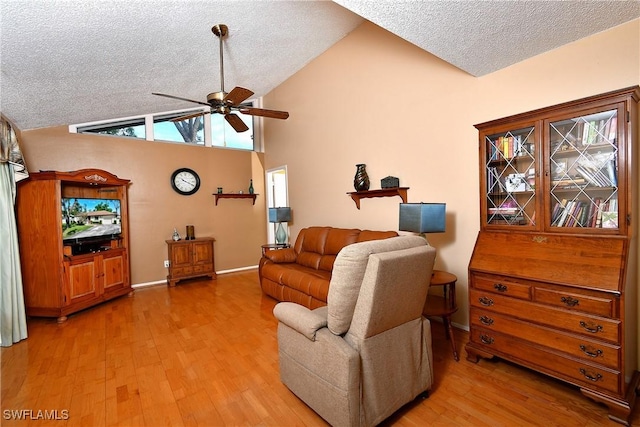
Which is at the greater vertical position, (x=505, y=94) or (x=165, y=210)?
(x=505, y=94)

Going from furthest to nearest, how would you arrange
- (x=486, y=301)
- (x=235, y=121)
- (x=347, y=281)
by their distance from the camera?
(x=235, y=121)
(x=486, y=301)
(x=347, y=281)

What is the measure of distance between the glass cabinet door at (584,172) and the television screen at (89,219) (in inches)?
208

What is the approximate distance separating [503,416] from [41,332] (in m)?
4.52

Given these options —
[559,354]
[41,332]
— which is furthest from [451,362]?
[41,332]

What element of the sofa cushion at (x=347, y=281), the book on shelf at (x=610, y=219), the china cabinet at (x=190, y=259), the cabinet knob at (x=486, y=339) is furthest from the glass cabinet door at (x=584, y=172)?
the china cabinet at (x=190, y=259)

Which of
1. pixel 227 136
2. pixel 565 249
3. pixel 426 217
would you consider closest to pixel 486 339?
pixel 565 249

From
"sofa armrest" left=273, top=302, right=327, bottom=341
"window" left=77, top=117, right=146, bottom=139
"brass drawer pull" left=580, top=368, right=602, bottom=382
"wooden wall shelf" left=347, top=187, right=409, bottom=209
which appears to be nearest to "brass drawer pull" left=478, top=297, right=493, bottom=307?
"brass drawer pull" left=580, top=368, right=602, bottom=382

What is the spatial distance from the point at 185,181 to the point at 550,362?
5722 mm

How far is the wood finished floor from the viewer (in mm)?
1860

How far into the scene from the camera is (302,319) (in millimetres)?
1808

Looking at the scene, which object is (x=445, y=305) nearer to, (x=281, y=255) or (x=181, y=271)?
(x=281, y=255)

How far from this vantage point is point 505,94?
2.71 metres

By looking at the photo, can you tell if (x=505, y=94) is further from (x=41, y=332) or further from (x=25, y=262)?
(x=25, y=262)

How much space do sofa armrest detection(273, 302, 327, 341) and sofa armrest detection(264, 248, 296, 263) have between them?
8.23 feet
